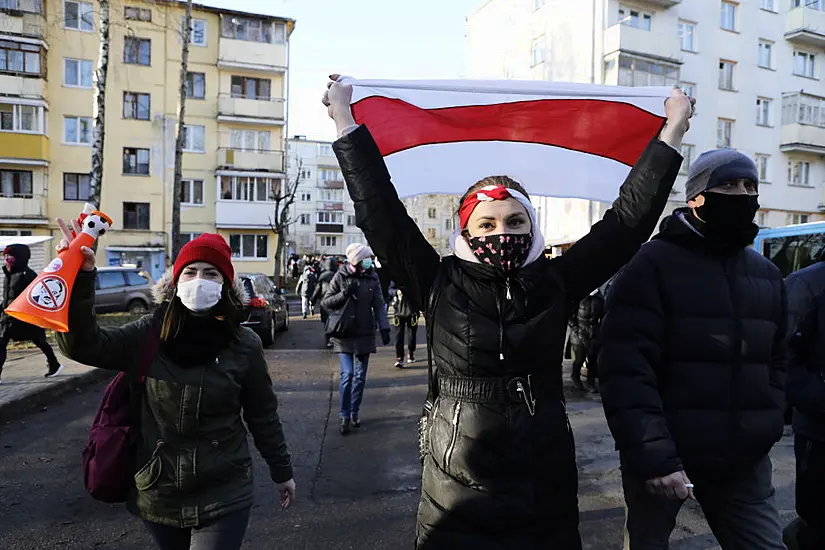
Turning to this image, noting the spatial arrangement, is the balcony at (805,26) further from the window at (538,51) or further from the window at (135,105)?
the window at (135,105)

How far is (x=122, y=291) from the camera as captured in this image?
2153 centimetres

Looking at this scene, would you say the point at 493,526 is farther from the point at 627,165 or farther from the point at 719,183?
the point at 627,165

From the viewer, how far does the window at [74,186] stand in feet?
118

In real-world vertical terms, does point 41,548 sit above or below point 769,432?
below

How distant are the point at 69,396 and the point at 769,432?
349 inches

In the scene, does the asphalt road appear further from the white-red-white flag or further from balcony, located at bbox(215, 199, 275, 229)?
balcony, located at bbox(215, 199, 275, 229)

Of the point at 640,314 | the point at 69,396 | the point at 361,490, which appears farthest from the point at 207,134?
the point at 640,314

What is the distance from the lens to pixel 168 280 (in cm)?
293

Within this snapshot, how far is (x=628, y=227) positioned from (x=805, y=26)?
41.7 m

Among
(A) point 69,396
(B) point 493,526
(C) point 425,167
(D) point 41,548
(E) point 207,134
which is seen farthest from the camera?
(E) point 207,134

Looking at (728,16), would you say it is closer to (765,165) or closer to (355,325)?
(765,165)

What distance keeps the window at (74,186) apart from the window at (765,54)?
3912cm

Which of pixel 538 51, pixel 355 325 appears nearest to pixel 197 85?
pixel 538 51

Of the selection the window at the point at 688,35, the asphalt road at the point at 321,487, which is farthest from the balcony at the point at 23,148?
the window at the point at 688,35
